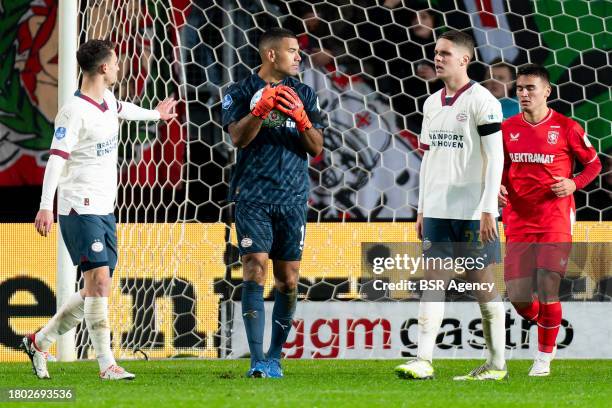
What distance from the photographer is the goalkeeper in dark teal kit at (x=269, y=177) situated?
558cm

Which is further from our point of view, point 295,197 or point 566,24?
point 566,24

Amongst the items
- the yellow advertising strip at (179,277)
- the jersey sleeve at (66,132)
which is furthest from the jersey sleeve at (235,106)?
the yellow advertising strip at (179,277)

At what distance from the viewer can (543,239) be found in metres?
6.42

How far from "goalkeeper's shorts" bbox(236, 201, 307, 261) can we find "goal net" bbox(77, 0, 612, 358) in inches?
71.4

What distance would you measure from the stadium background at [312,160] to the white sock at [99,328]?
2029 millimetres

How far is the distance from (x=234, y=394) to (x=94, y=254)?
3.86ft

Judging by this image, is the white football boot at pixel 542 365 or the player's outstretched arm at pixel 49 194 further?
the white football boot at pixel 542 365

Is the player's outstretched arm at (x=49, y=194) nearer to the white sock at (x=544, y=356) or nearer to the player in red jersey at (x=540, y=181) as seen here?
the player in red jersey at (x=540, y=181)

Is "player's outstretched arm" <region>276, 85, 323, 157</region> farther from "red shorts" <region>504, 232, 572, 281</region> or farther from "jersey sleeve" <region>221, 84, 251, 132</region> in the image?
"red shorts" <region>504, 232, 572, 281</region>

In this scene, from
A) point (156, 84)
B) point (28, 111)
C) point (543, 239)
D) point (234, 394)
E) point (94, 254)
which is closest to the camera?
point (234, 394)

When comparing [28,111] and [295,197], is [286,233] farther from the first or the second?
[28,111]

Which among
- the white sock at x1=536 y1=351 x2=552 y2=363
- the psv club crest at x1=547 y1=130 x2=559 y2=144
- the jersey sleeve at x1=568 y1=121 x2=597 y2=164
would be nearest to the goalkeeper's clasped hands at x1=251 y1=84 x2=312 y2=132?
the psv club crest at x1=547 y1=130 x2=559 y2=144

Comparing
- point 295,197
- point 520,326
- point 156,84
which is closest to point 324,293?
point 520,326

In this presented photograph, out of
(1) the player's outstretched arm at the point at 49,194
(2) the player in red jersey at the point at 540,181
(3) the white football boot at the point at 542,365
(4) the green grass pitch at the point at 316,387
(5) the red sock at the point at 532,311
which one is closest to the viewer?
(4) the green grass pitch at the point at 316,387
